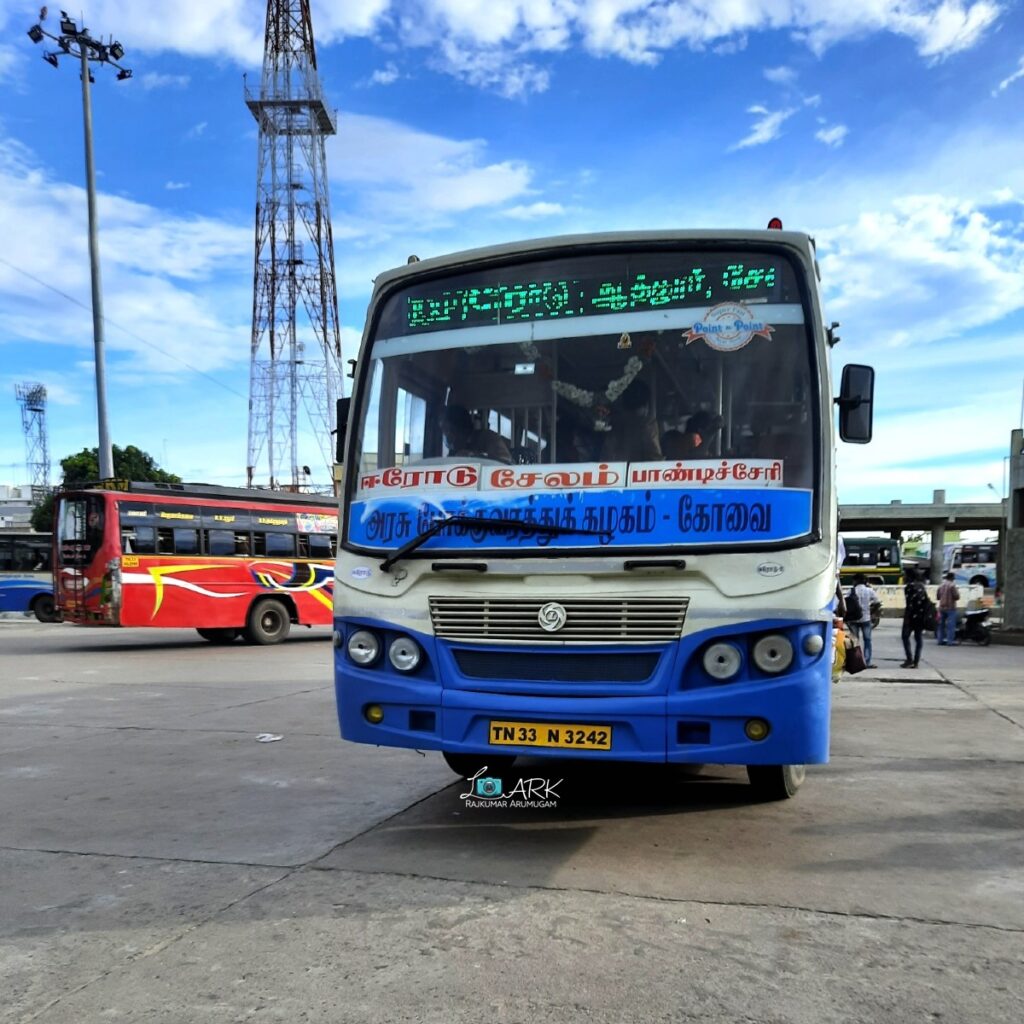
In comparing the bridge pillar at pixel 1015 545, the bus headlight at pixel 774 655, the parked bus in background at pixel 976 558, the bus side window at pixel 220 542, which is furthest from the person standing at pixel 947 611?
the parked bus in background at pixel 976 558

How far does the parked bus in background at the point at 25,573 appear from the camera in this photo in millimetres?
28250

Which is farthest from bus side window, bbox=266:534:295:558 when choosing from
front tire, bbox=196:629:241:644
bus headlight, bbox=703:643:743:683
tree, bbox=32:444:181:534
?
tree, bbox=32:444:181:534

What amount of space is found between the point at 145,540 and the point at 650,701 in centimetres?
1506

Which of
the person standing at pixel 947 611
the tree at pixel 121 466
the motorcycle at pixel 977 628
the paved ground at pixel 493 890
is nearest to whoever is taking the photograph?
the paved ground at pixel 493 890

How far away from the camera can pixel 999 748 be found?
779 centimetres

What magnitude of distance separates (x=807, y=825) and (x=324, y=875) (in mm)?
2644

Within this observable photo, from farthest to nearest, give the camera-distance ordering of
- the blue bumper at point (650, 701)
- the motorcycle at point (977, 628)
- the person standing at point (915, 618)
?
the motorcycle at point (977, 628) < the person standing at point (915, 618) < the blue bumper at point (650, 701)

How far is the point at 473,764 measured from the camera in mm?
6453

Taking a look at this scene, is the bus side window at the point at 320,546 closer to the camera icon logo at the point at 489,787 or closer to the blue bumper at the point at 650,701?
the camera icon logo at the point at 489,787

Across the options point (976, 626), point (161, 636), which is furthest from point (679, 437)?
point (161, 636)

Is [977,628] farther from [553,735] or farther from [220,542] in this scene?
[553,735]

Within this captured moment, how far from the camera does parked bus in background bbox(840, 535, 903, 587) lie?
1639 inches

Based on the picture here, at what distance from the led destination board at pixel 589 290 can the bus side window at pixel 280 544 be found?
1480cm

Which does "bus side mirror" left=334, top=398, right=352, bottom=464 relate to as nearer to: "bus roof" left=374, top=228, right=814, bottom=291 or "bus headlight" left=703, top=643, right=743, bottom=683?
"bus roof" left=374, top=228, right=814, bottom=291
